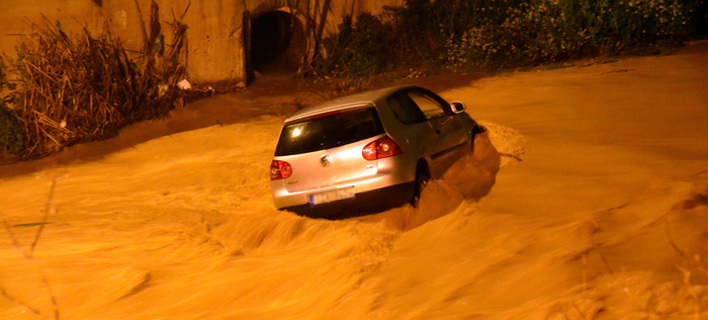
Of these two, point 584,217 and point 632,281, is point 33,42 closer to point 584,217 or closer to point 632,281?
point 584,217

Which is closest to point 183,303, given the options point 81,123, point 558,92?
point 558,92

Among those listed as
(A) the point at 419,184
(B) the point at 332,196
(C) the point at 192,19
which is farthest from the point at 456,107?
(C) the point at 192,19

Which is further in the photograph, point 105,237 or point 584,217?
point 105,237

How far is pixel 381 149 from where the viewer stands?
6.92 m

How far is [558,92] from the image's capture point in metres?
11.7

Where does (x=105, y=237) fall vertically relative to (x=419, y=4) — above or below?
below

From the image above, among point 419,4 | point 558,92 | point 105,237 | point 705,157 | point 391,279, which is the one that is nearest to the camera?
point 391,279

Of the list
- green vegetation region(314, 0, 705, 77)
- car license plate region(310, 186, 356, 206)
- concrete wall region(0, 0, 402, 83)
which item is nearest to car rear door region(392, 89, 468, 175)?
car license plate region(310, 186, 356, 206)

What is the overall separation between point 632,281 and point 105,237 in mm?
5613

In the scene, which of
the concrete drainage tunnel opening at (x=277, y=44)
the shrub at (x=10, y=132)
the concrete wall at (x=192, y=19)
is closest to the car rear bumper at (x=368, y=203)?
the shrub at (x=10, y=132)

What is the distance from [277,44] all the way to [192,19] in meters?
3.13

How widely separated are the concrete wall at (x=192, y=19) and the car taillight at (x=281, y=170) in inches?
340

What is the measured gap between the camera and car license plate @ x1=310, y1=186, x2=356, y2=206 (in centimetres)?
699

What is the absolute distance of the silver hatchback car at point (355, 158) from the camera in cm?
693
